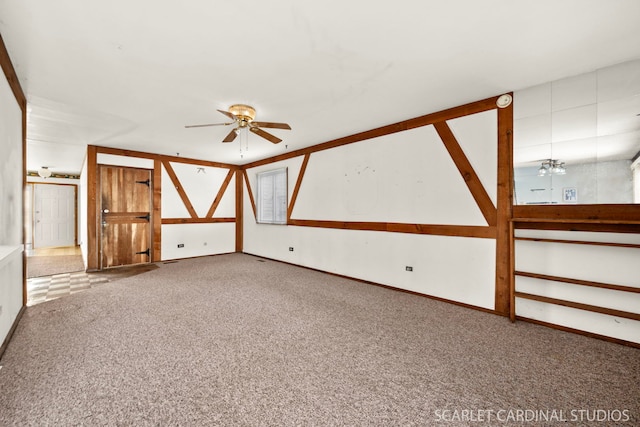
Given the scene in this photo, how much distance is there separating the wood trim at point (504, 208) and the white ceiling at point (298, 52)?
1.36 feet

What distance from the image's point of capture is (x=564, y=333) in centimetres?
265

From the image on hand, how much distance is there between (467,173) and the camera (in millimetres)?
3369

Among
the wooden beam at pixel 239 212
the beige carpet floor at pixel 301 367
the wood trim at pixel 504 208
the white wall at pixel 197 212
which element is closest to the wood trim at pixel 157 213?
the white wall at pixel 197 212

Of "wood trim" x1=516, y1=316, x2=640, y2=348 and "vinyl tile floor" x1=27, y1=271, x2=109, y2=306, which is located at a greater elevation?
"wood trim" x1=516, y1=316, x2=640, y2=348

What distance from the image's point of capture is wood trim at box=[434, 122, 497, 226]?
322cm

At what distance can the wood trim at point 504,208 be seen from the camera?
304 cm

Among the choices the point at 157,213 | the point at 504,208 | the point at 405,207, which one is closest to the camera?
the point at 504,208

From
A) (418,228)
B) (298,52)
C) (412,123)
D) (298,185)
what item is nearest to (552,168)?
(418,228)

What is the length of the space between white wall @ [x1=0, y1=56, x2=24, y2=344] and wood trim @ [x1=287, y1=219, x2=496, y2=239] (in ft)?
12.9

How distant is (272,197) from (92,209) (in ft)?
11.8

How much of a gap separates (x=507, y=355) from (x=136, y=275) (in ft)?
Result: 18.5

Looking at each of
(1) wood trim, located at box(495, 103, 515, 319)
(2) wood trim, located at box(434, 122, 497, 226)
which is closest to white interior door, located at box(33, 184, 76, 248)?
(2) wood trim, located at box(434, 122, 497, 226)

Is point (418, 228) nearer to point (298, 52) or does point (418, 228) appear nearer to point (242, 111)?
point (298, 52)

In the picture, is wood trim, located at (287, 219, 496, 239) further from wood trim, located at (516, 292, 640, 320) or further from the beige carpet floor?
the beige carpet floor
